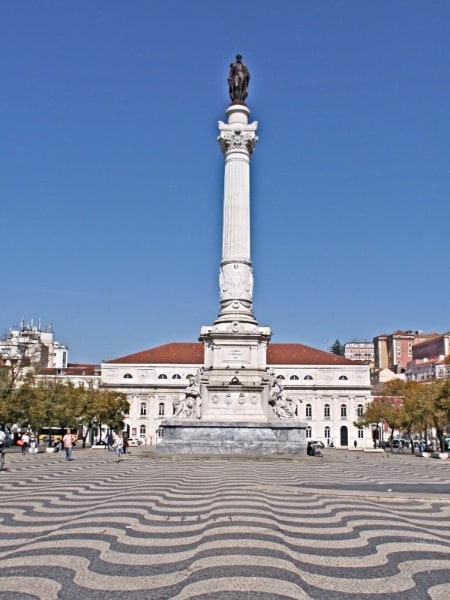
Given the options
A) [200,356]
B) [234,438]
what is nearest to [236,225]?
[234,438]

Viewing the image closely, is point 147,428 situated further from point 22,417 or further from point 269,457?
point 269,457

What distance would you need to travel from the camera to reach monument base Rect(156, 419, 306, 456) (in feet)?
99.9

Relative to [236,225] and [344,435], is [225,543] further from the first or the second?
[344,435]

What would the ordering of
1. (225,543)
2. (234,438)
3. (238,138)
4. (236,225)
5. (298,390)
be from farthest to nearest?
(298,390)
(238,138)
(236,225)
(234,438)
(225,543)

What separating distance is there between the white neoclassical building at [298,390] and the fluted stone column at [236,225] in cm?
5158

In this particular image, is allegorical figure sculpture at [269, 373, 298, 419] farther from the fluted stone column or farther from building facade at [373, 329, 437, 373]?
building facade at [373, 329, 437, 373]

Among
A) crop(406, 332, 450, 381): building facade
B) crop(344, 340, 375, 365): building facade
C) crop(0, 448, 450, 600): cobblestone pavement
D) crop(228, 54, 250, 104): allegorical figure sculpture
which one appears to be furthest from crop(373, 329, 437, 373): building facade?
crop(0, 448, 450, 600): cobblestone pavement

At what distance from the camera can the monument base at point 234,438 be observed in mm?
30453

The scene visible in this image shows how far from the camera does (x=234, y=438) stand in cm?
3066

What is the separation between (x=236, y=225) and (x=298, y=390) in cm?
5521

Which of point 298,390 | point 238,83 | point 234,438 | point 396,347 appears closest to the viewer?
point 234,438

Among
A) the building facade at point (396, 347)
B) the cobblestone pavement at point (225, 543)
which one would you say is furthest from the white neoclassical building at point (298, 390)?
the cobblestone pavement at point (225, 543)

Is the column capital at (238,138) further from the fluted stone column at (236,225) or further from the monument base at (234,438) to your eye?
the monument base at (234,438)

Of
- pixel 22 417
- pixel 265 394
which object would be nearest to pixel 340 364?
pixel 22 417
